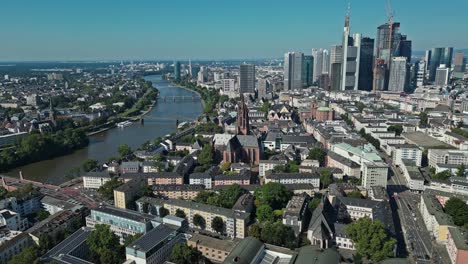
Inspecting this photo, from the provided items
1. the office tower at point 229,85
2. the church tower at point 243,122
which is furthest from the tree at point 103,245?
the office tower at point 229,85

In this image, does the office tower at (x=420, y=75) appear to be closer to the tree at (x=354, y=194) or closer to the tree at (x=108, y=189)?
the tree at (x=354, y=194)

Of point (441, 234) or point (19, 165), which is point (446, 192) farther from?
point (19, 165)

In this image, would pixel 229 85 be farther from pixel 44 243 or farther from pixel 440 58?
pixel 44 243

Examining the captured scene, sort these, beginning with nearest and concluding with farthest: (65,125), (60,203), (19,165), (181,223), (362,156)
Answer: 1. (181,223)
2. (60,203)
3. (362,156)
4. (19,165)
5. (65,125)

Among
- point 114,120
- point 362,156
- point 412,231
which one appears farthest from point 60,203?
point 114,120

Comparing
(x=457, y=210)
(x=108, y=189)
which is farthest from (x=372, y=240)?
(x=108, y=189)

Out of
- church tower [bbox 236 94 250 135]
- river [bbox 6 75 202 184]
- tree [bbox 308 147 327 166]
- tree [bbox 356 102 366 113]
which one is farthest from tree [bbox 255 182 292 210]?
tree [bbox 356 102 366 113]
